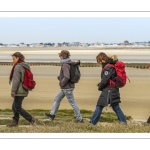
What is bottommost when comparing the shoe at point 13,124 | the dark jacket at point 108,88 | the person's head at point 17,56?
the shoe at point 13,124

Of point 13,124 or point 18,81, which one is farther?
point 13,124

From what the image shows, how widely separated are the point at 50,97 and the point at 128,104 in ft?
10.7

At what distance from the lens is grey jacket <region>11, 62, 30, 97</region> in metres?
8.56

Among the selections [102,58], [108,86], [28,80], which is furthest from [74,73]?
[28,80]

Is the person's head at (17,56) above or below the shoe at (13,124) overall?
above

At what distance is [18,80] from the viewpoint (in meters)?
8.57

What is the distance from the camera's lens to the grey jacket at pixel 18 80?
28.1 ft

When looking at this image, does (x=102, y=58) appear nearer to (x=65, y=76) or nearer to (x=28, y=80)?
(x=65, y=76)

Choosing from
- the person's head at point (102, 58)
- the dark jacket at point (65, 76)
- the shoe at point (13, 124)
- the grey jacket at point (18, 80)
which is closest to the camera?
the grey jacket at point (18, 80)

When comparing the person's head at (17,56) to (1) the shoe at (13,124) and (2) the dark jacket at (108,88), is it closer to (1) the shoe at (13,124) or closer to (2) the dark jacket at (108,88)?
Result: (1) the shoe at (13,124)

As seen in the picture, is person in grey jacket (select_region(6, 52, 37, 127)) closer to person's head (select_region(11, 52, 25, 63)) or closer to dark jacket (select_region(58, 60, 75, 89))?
person's head (select_region(11, 52, 25, 63))

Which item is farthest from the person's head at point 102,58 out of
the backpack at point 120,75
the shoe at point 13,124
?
the shoe at point 13,124
